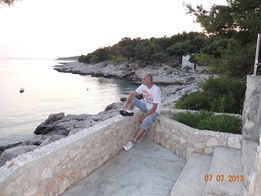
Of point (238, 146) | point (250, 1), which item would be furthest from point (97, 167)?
point (250, 1)

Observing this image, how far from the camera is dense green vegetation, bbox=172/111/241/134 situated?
6.86 metres

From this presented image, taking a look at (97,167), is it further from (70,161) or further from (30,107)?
(30,107)

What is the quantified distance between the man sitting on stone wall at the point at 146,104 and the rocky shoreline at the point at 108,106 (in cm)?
368

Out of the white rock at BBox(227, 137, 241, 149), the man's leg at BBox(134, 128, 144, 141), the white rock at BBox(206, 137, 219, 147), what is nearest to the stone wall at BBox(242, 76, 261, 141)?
the white rock at BBox(227, 137, 241, 149)

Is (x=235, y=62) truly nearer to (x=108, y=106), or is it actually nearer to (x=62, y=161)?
(x=62, y=161)

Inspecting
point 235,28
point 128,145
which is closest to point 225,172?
point 128,145

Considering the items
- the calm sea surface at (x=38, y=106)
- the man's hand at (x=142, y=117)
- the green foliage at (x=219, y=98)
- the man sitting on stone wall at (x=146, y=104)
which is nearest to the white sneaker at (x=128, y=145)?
the man sitting on stone wall at (x=146, y=104)

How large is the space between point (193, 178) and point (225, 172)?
64cm

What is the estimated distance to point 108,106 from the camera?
81.5 ft

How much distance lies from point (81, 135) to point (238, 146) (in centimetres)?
Result: 327

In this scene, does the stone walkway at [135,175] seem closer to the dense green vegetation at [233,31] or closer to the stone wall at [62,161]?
the stone wall at [62,161]

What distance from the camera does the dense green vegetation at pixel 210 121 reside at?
22.5 ft

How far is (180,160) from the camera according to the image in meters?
6.60

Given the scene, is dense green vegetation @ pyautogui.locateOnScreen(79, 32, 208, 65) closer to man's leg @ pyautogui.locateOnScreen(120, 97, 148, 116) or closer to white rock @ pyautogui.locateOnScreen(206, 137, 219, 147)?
man's leg @ pyautogui.locateOnScreen(120, 97, 148, 116)
